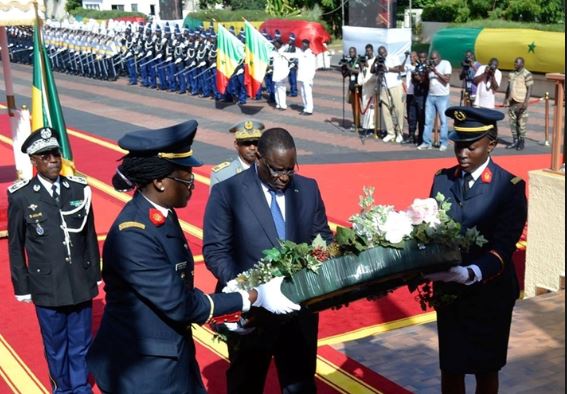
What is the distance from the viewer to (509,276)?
4508mm

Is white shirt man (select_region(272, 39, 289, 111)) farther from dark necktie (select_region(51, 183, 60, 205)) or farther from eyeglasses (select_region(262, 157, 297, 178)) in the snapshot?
eyeglasses (select_region(262, 157, 297, 178))

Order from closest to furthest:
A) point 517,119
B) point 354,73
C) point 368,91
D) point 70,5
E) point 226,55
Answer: point 517,119 → point 368,91 → point 354,73 → point 226,55 → point 70,5

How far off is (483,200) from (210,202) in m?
1.53

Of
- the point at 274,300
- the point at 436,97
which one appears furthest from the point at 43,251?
the point at 436,97

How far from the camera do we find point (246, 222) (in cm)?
447

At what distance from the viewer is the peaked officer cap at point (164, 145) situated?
11.6 ft

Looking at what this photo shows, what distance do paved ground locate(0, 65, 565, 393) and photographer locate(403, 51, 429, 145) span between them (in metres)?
0.59

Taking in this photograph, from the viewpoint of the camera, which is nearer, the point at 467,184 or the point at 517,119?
the point at 467,184

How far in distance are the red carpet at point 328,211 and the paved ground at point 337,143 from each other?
0.40 m

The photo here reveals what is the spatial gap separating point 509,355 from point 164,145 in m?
3.75

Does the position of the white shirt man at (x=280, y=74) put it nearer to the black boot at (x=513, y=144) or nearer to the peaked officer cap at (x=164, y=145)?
the black boot at (x=513, y=144)

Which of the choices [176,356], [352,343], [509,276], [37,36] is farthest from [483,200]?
[37,36]

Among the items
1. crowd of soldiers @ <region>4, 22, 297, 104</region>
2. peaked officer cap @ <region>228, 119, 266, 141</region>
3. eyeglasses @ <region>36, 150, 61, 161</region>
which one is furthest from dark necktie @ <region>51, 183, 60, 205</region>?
crowd of soldiers @ <region>4, 22, 297, 104</region>

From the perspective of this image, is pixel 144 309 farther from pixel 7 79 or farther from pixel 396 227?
pixel 7 79
